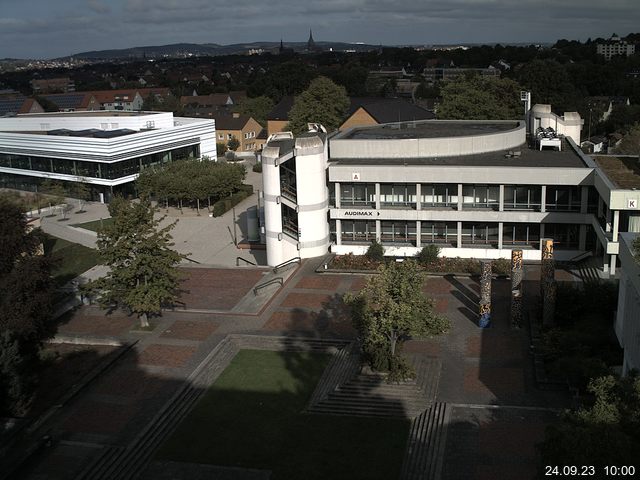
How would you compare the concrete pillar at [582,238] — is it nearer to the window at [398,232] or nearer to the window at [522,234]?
the window at [522,234]

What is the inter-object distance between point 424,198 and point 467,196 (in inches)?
99.8

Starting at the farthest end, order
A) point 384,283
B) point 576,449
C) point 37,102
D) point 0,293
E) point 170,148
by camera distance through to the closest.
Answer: point 37,102, point 170,148, point 0,293, point 384,283, point 576,449

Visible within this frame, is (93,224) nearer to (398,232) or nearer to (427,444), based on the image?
(398,232)

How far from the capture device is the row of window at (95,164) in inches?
2682

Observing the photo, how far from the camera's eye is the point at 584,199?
40094 millimetres

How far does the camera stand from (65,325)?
1371 inches

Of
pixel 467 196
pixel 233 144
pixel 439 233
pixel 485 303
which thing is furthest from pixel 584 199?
pixel 233 144

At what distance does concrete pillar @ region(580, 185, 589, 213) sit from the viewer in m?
39.8

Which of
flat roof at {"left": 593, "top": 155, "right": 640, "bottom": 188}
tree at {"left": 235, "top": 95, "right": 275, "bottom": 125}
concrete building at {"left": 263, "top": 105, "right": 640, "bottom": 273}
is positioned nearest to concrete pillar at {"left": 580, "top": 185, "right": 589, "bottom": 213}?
concrete building at {"left": 263, "top": 105, "right": 640, "bottom": 273}

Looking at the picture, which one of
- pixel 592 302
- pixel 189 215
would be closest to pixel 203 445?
pixel 592 302

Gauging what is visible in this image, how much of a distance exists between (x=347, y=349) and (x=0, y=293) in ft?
48.6

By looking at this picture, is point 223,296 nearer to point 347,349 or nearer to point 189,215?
point 347,349

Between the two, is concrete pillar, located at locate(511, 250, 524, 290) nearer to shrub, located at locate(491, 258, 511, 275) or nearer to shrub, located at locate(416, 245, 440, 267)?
shrub, located at locate(491, 258, 511, 275)

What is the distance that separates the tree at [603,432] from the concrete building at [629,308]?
18.9 feet
